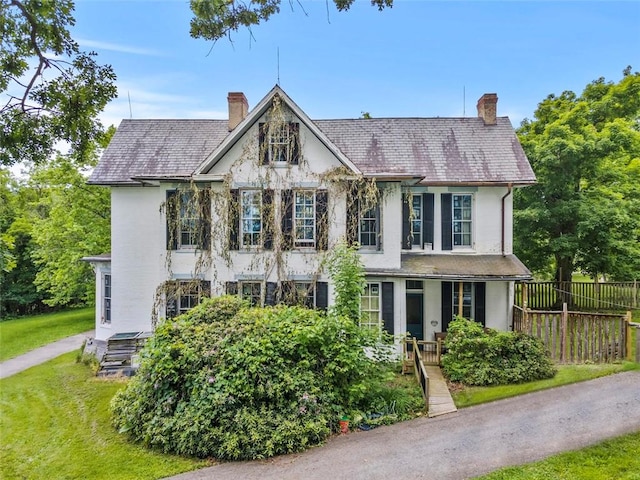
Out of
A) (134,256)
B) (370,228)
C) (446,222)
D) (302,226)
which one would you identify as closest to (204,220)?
(134,256)

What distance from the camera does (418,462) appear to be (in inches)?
280

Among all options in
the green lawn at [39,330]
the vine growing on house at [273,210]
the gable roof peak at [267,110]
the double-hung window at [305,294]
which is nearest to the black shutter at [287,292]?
the vine growing on house at [273,210]

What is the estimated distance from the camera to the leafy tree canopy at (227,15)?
22.9 ft

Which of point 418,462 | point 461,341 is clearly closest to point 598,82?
point 461,341

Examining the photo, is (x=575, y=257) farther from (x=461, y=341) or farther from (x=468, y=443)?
(x=468, y=443)

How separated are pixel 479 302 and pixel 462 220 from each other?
3167mm

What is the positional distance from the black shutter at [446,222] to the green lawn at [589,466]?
7927 mm

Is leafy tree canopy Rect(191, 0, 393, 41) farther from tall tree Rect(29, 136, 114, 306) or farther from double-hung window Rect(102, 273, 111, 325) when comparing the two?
tall tree Rect(29, 136, 114, 306)

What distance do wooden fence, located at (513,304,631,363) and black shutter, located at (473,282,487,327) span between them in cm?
262

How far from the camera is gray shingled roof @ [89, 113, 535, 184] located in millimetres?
14148

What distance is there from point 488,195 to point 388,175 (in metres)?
4.47

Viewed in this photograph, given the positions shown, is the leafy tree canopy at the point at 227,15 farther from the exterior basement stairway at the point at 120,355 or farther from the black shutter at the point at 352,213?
the exterior basement stairway at the point at 120,355

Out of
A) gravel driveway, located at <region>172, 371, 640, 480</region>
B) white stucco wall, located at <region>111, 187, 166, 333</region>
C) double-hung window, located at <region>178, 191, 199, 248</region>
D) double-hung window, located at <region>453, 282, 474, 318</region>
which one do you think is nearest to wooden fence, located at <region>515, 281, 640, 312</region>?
double-hung window, located at <region>453, 282, 474, 318</region>

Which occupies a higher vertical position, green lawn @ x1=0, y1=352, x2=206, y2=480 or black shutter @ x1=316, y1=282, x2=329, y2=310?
black shutter @ x1=316, y1=282, x2=329, y2=310
